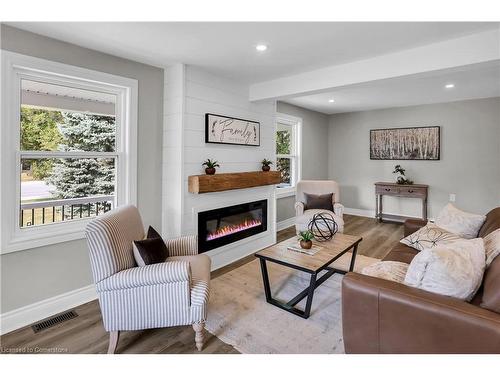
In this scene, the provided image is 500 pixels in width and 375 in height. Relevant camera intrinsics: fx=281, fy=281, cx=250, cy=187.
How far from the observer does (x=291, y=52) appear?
2.72 m

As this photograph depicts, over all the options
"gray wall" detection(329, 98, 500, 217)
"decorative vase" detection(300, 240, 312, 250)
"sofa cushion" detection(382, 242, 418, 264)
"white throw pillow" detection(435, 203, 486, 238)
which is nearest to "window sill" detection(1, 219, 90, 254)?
"decorative vase" detection(300, 240, 312, 250)

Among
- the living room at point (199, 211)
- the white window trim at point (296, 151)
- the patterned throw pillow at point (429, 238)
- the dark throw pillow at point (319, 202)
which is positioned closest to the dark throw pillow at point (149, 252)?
the living room at point (199, 211)

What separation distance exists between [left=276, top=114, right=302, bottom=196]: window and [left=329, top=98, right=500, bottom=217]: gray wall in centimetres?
146

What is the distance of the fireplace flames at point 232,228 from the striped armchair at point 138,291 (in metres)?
1.51

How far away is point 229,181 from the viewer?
11.4 ft

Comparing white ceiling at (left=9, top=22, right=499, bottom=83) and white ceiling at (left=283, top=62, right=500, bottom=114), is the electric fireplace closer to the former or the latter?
white ceiling at (left=9, top=22, right=499, bottom=83)

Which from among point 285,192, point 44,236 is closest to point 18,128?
point 44,236

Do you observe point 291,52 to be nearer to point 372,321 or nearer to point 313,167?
point 372,321

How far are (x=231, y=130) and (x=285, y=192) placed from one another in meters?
2.20

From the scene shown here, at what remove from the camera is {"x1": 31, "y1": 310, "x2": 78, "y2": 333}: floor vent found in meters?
2.24

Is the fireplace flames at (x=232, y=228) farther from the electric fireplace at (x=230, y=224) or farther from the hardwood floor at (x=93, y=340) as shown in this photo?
the hardwood floor at (x=93, y=340)

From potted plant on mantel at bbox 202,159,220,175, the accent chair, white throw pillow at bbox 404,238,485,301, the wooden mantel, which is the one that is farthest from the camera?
the accent chair

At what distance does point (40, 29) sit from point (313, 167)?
5169mm
